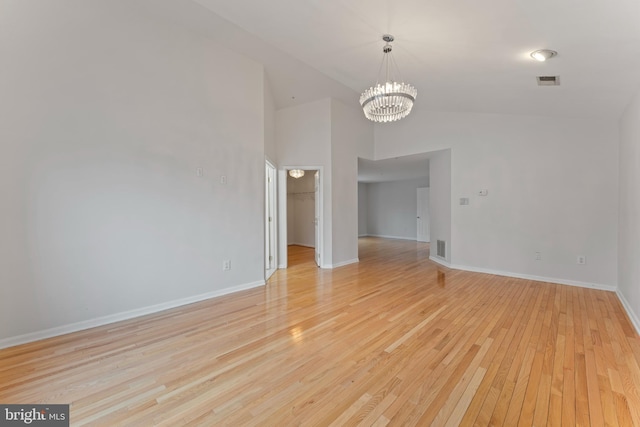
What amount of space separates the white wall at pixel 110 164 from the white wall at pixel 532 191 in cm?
434

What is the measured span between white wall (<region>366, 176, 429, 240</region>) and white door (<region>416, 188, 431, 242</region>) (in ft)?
1.06

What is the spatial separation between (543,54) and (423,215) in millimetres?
7837

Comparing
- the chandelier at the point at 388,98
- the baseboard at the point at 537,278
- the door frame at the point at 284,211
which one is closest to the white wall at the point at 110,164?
the door frame at the point at 284,211

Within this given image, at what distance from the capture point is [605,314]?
3297 mm

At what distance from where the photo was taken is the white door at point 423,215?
10117 mm

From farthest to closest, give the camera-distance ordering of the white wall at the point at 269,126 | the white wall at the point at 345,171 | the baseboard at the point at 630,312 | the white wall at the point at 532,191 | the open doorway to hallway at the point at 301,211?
the open doorway to hallway at the point at 301,211
the white wall at the point at 345,171
the white wall at the point at 269,126
the white wall at the point at 532,191
the baseboard at the point at 630,312

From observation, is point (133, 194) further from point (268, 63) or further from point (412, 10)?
point (412, 10)

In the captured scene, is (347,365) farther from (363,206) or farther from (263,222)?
(363,206)

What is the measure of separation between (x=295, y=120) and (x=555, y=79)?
13.8 feet

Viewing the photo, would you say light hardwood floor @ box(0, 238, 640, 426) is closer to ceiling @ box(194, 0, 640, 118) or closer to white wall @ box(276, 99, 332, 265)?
white wall @ box(276, 99, 332, 265)

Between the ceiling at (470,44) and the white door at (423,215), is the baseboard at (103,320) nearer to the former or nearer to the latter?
the ceiling at (470,44)

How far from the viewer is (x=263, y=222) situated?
4.63 meters

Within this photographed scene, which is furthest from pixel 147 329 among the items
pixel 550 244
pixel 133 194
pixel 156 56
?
pixel 550 244

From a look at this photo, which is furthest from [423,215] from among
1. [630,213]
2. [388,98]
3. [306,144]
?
[388,98]
